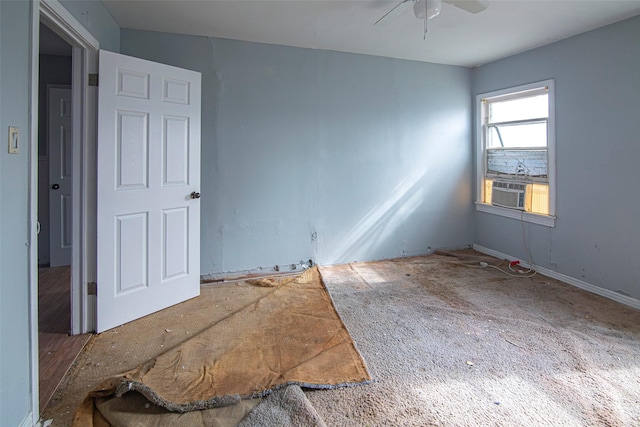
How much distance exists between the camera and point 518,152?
4281 mm

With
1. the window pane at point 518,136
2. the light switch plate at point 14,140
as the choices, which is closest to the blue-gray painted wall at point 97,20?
the light switch plate at point 14,140

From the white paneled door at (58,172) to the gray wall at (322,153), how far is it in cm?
166

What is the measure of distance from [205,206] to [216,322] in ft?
4.41

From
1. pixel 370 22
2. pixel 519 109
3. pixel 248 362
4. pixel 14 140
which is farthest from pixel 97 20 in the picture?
pixel 519 109

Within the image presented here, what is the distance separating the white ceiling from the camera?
2895 mm

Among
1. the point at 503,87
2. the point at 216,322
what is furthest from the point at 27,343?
the point at 503,87

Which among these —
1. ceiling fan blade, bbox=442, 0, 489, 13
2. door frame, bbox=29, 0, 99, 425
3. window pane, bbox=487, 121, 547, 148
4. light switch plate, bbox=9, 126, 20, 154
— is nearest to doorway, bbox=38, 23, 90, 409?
door frame, bbox=29, 0, 99, 425

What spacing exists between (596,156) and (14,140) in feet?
14.1

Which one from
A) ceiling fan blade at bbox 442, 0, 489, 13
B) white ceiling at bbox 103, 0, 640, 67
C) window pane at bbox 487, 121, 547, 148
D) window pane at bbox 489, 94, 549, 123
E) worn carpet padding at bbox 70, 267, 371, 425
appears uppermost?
white ceiling at bbox 103, 0, 640, 67

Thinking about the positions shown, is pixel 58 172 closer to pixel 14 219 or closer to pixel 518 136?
pixel 14 219

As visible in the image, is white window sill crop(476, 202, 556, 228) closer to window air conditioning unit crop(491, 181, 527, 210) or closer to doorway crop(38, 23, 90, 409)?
window air conditioning unit crop(491, 181, 527, 210)

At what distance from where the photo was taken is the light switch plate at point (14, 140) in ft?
5.06

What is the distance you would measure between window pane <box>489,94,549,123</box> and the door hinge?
452 centimetres

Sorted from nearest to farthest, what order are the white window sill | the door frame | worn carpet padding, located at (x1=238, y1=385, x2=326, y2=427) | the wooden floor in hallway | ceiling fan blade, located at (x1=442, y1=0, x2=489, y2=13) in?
worn carpet padding, located at (x1=238, y1=385, x2=326, y2=427)
the wooden floor in hallway
ceiling fan blade, located at (x1=442, y1=0, x2=489, y2=13)
the door frame
the white window sill
